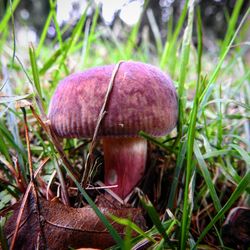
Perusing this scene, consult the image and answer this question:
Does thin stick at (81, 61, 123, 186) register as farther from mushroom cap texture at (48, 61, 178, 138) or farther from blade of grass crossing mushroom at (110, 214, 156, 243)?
blade of grass crossing mushroom at (110, 214, 156, 243)

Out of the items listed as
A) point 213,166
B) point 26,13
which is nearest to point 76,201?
point 213,166

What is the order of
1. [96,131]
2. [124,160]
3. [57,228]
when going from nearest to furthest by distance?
[57,228] → [96,131] → [124,160]

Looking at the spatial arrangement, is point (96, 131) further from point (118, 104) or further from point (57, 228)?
point (57, 228)

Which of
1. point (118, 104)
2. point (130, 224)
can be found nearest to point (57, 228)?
point (130, 224)

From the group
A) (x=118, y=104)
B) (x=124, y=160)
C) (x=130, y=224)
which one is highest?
(x=118, y=104)

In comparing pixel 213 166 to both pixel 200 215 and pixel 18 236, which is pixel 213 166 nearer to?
pixel 200 215

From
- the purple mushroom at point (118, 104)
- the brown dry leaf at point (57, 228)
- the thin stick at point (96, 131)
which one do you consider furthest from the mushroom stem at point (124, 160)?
the brown dry leaf at point (57, 228)
